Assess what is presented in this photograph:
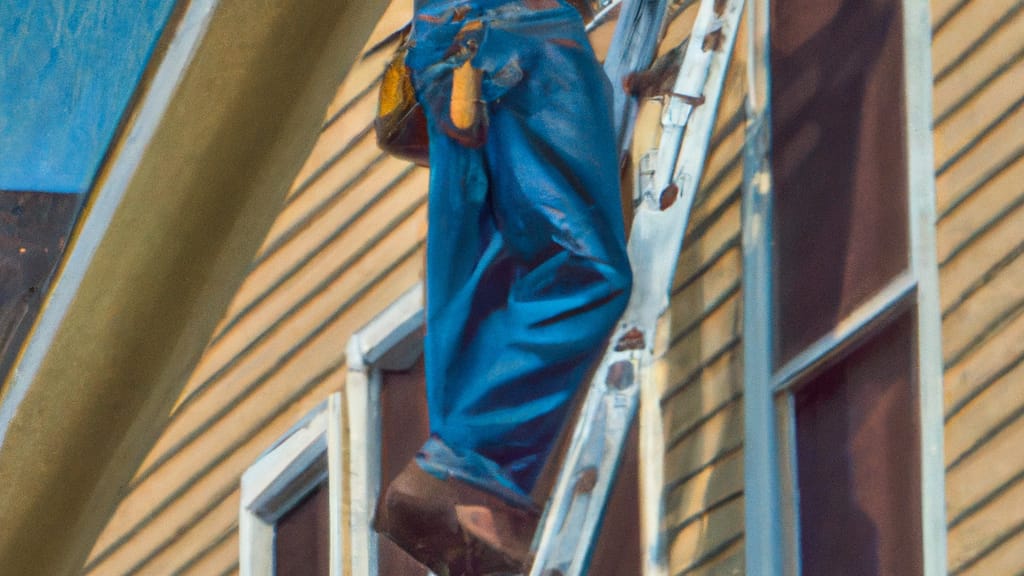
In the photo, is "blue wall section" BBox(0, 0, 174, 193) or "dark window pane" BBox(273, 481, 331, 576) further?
"blue wall section" BBox(0, 0, 174, 193)

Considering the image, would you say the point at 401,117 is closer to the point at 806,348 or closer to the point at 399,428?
the point at 399,428

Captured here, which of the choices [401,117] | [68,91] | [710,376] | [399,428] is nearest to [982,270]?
[710,376]

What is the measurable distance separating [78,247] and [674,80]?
1027mm

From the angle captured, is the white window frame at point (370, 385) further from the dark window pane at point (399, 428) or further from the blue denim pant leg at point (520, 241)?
the blue denim pant leg at point (520, 241)

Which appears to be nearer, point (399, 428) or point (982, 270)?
point (982, 270)

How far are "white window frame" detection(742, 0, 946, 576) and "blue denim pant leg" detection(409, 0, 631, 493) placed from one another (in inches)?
6.9

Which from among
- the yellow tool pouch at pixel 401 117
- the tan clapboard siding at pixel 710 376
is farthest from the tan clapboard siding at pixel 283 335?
the tan clapboard siding at pixel 710 376

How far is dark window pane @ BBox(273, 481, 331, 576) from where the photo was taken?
122 inches

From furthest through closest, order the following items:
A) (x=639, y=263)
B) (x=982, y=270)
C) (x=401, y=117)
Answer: (x=401, y=117) < (x=639, y=263) < (x=982, y=270)

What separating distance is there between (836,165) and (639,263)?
256mm

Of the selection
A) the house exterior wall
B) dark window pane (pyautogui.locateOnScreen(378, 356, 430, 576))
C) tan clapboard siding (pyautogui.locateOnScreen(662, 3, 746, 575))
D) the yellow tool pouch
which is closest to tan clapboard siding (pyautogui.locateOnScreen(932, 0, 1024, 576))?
the house exterior wall

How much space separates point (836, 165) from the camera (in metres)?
2.67

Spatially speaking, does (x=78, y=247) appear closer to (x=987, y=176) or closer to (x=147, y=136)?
(x=147, y=136)

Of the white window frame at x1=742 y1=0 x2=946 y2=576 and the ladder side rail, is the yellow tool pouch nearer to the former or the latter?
the ladder side rail
